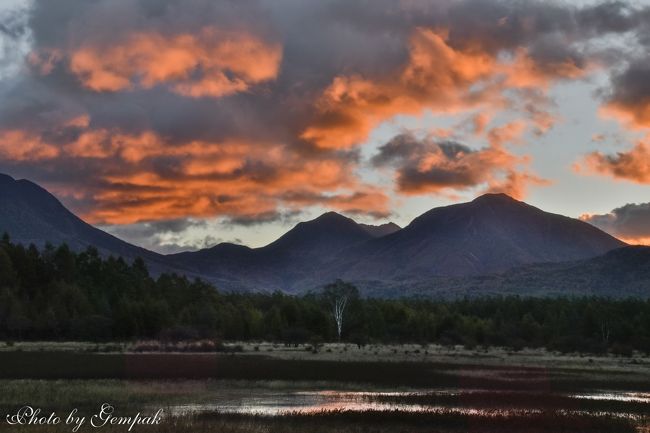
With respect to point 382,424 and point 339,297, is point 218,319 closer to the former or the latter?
point 339,297

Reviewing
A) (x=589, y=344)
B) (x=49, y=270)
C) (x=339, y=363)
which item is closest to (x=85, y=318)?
(x=49, y=270)

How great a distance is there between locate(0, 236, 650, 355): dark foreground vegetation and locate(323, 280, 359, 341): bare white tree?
1208mm

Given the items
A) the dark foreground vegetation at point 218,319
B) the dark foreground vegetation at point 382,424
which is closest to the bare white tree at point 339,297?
the dark foreground vegetation at point 218,319

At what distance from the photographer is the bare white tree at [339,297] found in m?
172

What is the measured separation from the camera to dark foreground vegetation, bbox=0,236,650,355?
5846 inches

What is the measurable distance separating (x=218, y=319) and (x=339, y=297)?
29.4m

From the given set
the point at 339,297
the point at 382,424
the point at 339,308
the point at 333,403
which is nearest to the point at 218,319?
the point at 339,308

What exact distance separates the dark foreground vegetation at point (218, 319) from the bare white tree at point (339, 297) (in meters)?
1.21

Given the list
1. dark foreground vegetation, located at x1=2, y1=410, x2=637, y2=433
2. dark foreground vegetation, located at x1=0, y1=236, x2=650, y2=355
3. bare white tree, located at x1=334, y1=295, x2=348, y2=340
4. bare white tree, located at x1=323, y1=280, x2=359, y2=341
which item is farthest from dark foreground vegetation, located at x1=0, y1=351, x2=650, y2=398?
bare white tree, located at x1=323, y1=280, x2=359, y2=341

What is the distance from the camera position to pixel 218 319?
6713 inches

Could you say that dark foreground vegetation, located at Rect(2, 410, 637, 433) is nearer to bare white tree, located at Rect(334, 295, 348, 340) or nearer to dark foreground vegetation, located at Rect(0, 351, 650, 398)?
dark foreground vegetation, located at Rect(0, 351, 650, 398)

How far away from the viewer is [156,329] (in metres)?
154

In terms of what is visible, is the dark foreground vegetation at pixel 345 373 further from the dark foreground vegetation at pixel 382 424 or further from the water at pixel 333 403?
the dark foreground vegetation at pixel 382 424

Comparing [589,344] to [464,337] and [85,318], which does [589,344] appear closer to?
[464,337]
